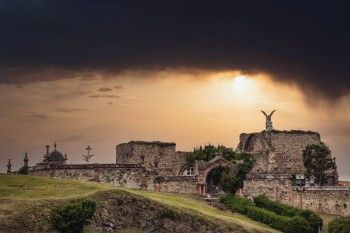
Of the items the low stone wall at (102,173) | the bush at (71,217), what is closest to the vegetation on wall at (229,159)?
the low stone wall at (102,173)

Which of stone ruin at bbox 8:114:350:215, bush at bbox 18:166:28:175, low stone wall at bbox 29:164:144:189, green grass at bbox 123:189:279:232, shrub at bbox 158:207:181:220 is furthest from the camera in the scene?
bush at bbox 18:166:28:175

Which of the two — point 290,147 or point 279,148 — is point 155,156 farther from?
point 290,147

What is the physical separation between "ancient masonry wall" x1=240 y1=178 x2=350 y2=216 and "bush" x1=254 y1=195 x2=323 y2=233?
7.20ft

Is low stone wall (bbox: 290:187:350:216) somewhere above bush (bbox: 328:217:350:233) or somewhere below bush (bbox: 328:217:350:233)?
above

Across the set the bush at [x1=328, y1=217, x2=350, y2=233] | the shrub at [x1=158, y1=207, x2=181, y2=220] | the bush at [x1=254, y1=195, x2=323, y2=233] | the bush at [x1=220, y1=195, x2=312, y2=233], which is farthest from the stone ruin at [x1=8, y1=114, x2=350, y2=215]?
the shrub at [x1=158, y1=207, x2=181, y2=220]

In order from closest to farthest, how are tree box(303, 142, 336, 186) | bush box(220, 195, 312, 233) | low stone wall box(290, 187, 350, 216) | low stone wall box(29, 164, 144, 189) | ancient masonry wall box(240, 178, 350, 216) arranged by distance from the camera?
bush box(220, 195, 312, 233), low stone wall box(290, 187, 350, 216), ancient masonry wall box(240, 178, 350, 216), low stone wall box(29, 164, 144, 189), tree box(303, 142, 336, 186)

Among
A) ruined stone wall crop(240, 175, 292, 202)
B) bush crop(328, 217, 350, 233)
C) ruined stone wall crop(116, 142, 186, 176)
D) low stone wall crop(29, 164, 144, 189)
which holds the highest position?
ruined stone wall crop(116, 142, 186, 176)

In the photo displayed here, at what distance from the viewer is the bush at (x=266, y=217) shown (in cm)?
9619

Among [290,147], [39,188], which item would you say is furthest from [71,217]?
[290,147]

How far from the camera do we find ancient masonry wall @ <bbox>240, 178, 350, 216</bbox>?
105 meters

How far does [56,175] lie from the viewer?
10762cm

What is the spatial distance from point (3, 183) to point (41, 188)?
406 centimetres

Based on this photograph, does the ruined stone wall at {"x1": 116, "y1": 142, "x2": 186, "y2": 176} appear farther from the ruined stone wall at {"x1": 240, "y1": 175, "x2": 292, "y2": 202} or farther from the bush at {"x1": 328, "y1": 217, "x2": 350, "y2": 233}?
the bush at {"x1": 328, "y1": 217, "x2": 350, "y2": 233}

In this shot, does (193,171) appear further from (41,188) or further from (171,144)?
(41,188)
